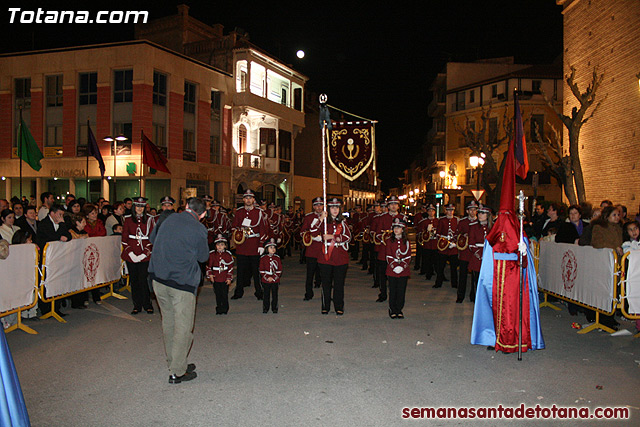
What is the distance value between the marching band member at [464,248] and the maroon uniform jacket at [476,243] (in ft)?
1.26

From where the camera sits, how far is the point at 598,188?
20875 mm

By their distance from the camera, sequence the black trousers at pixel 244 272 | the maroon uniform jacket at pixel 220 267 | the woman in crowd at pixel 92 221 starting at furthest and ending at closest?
the black trousers at pixel 244 272
the woman in crowd at pixel 92 221
the maroon uniform jacket at pixel 220 267

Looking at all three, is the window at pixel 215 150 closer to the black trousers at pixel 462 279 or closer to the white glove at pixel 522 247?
the black trousers at pixel 462 279

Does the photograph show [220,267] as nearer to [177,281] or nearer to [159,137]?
[177,281]

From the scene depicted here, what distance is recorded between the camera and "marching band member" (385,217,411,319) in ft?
29.6

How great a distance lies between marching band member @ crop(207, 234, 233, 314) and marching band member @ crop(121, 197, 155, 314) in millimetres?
1190

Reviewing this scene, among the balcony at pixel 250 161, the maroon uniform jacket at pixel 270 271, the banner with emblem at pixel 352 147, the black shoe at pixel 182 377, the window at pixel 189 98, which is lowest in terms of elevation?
the black shoe at pixel 182 377

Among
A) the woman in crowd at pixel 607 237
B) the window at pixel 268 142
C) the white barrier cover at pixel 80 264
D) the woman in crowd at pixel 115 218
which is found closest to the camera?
the woman in crowd at pixel 607 237

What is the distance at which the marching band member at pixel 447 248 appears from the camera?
12758 millimetres

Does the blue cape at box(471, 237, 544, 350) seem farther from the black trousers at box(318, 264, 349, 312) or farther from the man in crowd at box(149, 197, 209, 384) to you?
the man in crowd at box(149, 197, 209, 384)

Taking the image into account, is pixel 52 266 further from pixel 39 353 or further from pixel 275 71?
pixel 275 71

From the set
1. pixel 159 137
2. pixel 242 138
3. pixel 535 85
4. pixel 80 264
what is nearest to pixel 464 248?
pixel 80 264

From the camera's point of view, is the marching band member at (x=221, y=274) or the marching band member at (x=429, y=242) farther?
the marching band member at (x=429, y=242)

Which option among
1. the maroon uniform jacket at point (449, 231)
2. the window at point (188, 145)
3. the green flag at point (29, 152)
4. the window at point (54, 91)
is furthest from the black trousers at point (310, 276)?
the window at point (54, 91)
